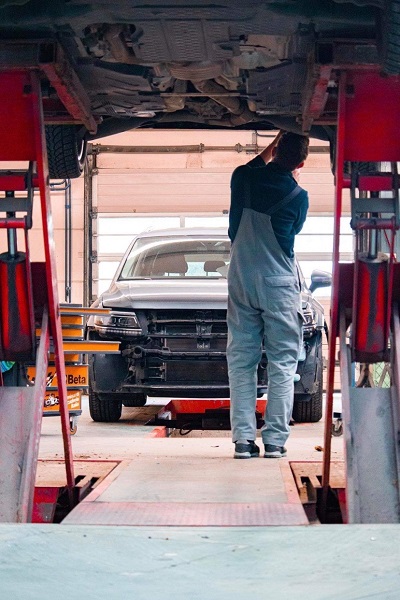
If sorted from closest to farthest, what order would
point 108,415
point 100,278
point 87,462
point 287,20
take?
1. point 287,20
2. point 87,462
3. point 108,415
4. point 100,278

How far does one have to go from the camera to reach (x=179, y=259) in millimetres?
8367

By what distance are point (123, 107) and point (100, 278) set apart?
12868 millimetres

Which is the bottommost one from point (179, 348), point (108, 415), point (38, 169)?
point (108, 415)

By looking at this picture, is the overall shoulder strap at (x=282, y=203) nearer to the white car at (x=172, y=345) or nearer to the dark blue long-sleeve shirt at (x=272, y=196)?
the dark blue long-sleeve shirt at (x=272, y=196)

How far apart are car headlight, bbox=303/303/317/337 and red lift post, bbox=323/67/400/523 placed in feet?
12.9

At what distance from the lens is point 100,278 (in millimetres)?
16797

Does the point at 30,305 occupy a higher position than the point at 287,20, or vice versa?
the point at 287,20

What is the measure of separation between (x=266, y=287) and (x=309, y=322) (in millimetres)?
2782

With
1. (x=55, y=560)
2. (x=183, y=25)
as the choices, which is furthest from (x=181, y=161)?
(x=55, y=560)

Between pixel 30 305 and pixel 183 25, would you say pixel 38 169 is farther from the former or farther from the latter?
pixel 183 25

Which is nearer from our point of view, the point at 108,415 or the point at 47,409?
the point at 47,409

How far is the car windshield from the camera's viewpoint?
324 inches

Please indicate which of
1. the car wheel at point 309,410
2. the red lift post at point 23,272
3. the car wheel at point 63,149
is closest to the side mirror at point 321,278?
the car wheel at point 309,410

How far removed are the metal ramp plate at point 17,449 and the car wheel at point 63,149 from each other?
144 centimetres
